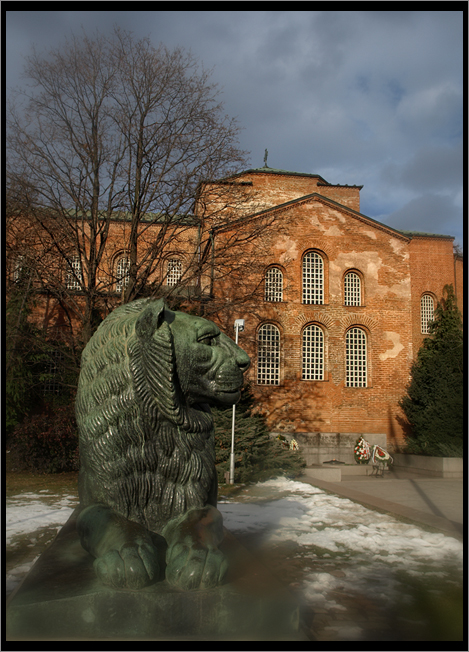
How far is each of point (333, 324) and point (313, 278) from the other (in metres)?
2.35

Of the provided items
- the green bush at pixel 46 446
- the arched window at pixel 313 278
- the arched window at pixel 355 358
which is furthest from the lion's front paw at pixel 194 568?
the arched window at pixel 355 358

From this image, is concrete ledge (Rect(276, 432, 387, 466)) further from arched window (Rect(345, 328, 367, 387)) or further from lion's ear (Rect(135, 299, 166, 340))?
lion's ear (Rect(135, 299, 166, 340))

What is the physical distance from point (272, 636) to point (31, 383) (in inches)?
634

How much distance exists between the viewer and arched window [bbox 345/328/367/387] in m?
23.0

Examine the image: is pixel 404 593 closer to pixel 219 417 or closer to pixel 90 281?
pixel 219 417

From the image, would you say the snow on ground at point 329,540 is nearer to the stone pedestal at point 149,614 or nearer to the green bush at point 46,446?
the stone pedestal at point 149,614

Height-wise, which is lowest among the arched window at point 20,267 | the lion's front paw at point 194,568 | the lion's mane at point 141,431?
the lion's front paw at point 194,568

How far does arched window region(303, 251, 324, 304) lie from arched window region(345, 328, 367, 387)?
2.31 meters

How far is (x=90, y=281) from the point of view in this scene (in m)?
13.3

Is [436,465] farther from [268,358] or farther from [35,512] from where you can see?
[35,512]

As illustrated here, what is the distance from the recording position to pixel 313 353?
2280 centimetres

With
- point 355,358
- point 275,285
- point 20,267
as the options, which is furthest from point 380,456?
point 20,267

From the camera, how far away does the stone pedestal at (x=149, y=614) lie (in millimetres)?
1921

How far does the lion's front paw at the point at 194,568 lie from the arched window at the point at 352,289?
868 inches
